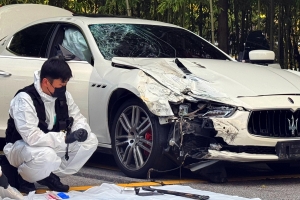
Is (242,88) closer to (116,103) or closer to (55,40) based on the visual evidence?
(116,103)

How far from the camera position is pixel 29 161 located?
6.34 meters

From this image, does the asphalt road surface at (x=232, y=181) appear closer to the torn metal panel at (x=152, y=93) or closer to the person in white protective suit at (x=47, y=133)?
the person in white protective suit at (x=47, y=133)

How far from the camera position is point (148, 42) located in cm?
871

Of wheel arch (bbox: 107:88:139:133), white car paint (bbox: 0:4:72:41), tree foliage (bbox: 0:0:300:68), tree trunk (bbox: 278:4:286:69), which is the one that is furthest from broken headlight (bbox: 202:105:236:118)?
tree trunk (bbox: 278:4:286:69)

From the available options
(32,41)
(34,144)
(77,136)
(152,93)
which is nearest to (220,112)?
(152,93)

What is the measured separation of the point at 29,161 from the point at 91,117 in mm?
1805

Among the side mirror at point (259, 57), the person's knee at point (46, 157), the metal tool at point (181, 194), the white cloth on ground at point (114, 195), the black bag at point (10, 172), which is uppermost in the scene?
the side mirror at point (259, 57)

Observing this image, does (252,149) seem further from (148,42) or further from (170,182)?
(148,42)

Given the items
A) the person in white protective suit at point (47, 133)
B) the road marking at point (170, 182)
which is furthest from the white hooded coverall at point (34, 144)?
the road marking at point (170, 182)

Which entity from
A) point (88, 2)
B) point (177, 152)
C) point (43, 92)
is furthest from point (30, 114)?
point (88, 2)

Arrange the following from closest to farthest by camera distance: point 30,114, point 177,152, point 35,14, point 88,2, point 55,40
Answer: point 30,114 → point 177,152 → point 55,40 → point 35,14 → point 88,2

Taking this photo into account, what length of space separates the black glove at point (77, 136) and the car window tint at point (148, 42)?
195 cm

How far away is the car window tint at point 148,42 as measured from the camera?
332 inches

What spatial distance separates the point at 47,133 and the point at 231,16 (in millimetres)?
10412
